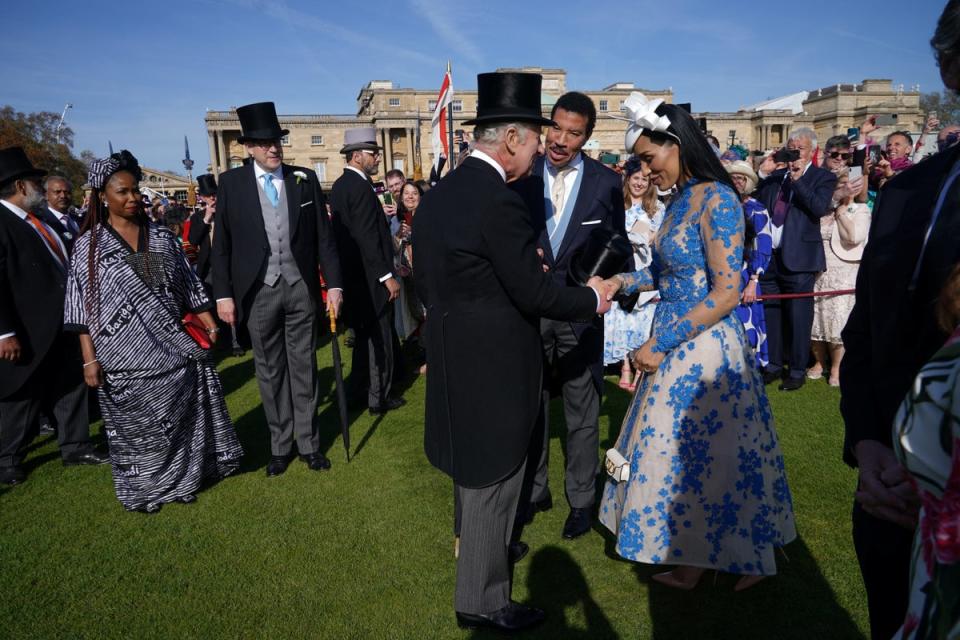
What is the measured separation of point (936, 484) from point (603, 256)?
2.18 metres

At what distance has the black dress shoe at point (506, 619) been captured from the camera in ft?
9.34

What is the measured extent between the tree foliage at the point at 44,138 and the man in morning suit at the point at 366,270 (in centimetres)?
4345

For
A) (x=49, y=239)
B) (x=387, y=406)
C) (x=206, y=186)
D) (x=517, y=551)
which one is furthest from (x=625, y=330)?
(x=206, y=186)

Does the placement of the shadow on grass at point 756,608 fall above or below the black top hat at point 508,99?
below

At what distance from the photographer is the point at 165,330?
4273 mm

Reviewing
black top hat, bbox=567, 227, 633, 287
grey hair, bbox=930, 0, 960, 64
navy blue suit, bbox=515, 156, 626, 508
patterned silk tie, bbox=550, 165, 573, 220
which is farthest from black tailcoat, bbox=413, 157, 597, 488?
grey hair, bbox=930, 0, 960, 64

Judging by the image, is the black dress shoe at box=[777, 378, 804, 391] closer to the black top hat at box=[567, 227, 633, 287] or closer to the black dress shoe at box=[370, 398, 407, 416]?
the black dress shoe at box=[370, 398, 407, 416]

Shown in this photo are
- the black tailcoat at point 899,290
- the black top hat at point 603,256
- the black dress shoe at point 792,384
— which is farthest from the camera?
the black dress shoe at point 792,384

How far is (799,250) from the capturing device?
6473 mm

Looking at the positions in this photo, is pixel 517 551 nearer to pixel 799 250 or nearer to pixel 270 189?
pixel 270 189

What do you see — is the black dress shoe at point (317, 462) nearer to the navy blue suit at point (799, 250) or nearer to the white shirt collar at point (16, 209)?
the white shirt collar at point (16, 209)

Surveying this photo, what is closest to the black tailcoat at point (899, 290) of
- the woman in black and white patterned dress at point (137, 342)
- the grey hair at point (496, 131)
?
the grey hair at point (496, 131)

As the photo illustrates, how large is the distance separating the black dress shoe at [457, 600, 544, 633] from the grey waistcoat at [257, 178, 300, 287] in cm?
285

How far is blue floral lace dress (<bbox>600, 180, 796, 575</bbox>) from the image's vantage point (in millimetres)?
2805
